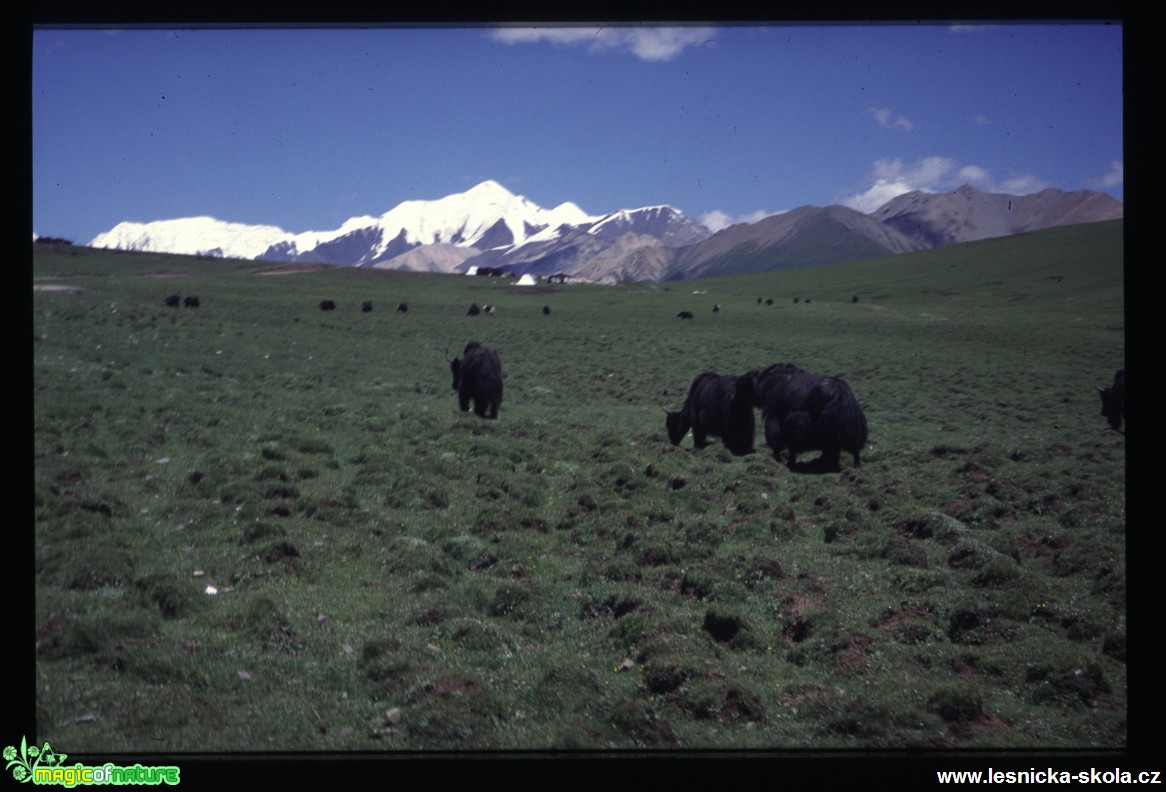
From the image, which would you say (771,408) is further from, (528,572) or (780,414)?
(528,572)

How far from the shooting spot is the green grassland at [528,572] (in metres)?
5.12

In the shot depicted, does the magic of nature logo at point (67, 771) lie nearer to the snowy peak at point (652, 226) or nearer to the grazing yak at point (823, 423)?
the snowy peak at point (652, 226)

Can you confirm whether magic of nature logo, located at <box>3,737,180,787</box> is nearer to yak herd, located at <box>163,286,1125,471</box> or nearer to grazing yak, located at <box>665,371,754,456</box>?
yak herd, located at <box>163,286,1125,471</box>

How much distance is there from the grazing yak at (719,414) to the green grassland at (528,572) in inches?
18.5

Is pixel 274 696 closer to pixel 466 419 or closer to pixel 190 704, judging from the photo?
pixel 190 704

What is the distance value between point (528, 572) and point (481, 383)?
946 cm

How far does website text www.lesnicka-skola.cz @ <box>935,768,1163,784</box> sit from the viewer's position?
4844 mm

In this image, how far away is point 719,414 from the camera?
48.5ft

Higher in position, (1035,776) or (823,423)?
(823,423)

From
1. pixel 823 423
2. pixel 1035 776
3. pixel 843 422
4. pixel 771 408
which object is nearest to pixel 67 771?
pixel 1035 776

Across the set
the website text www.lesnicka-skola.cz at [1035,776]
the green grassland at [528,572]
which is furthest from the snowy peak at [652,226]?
the website text www.lesnicka-skola.cz at [1035,776]

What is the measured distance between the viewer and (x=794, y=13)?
5.56 meters

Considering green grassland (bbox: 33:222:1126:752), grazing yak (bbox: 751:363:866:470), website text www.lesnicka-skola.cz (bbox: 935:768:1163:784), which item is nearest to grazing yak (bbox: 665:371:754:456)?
green grassland (bbox: 33:222:1126:752)

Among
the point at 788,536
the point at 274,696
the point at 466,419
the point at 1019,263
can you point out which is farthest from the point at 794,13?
the point at 1019,263
